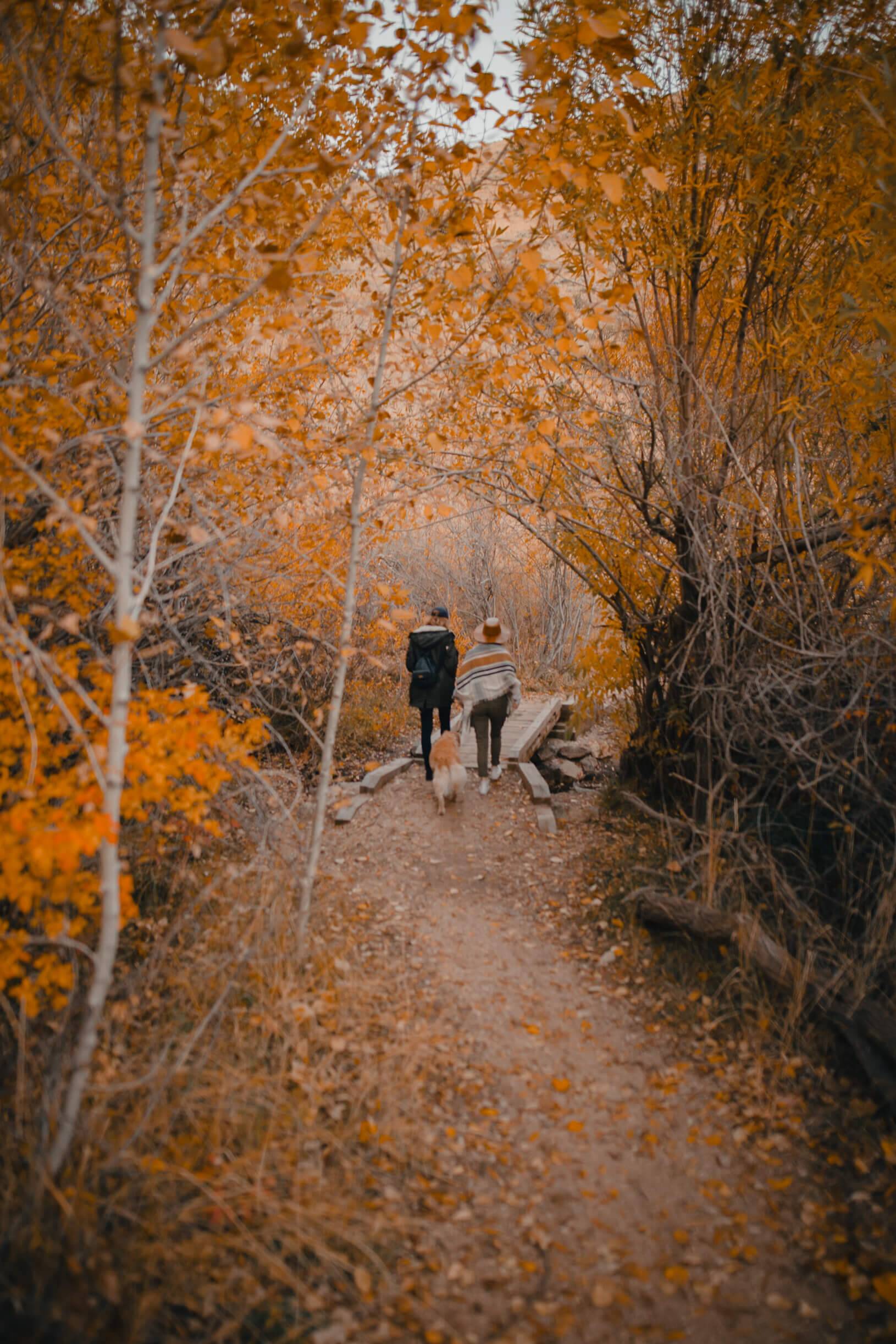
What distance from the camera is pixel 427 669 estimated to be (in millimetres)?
7465

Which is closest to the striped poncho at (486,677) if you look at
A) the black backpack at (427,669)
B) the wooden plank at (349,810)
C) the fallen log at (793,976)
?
the black backpack at (427,669)

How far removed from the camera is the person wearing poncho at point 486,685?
7430 millimetres

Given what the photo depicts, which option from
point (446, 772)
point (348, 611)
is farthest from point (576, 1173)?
point (446, 772)

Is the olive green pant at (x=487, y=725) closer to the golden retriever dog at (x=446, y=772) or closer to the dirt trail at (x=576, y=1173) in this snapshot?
the golden retriever dog at (x=446, y=772)

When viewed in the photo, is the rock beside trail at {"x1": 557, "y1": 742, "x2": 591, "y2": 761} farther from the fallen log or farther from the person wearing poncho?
the fallen log

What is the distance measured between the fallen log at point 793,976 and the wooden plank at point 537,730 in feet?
12.0

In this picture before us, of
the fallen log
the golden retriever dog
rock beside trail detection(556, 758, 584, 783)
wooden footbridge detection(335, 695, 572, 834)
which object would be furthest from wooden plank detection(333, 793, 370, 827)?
the fallen log

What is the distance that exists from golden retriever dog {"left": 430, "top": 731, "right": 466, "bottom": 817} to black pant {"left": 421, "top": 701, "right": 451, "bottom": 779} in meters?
0.59

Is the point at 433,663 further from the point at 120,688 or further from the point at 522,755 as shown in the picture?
the point at 120,688

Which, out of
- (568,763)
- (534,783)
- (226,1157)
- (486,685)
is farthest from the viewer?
(568,763)

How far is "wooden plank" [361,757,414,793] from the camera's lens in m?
7.46

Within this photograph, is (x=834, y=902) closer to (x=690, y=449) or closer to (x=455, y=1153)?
(x=455, y=1153)

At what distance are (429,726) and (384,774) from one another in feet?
2.25

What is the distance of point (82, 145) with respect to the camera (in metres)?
4.51
